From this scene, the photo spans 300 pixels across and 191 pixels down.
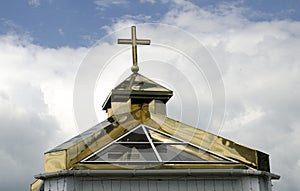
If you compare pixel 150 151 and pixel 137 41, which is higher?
pixel 137 41

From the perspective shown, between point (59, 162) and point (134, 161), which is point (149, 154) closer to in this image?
point (134, 161)

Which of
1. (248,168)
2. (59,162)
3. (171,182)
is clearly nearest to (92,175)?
(59,162)

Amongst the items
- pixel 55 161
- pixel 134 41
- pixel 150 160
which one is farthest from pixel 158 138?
pixel 134 41

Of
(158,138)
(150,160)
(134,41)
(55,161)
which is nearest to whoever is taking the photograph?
(55,161)

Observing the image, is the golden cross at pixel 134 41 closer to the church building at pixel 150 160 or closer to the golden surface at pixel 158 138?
the golden surface at pixel 158 138

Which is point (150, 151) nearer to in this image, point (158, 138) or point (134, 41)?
point (158, 138)

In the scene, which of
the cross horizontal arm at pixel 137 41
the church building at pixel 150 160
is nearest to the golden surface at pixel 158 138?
the church building at pixel 150 160

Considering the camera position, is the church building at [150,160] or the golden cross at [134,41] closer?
the church building at [150,160]

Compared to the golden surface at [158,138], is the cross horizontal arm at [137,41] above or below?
above

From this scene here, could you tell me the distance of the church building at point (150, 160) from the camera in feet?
43.9

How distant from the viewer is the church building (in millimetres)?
13391

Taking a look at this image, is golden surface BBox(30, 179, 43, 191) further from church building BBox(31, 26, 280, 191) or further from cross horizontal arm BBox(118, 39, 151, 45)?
cross horizontal arm BBox(118, 39, 151, 45)

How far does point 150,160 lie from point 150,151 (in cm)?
45

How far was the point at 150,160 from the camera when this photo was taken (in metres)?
13.8
